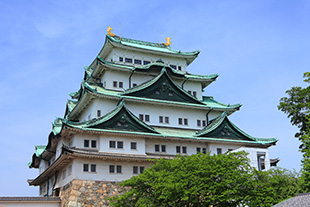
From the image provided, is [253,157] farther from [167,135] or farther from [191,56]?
[191,56]

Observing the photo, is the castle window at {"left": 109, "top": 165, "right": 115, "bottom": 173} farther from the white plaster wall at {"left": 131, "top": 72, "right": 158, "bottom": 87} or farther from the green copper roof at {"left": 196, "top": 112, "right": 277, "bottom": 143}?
the white plaster wall at {"left": 131, "top": 72, "right": 158, "bottom": 87}

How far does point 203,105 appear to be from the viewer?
44219 millimetres

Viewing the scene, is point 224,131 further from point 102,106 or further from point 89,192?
point 89,192

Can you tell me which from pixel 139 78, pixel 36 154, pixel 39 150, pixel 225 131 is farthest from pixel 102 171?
pixel 39 150

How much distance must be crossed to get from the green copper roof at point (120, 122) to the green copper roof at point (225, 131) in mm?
6781

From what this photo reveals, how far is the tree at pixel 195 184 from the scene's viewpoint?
88.6 ft

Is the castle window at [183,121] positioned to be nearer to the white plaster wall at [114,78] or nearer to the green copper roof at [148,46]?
the white plaster wall at [114,78]

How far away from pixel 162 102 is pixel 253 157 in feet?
36.3

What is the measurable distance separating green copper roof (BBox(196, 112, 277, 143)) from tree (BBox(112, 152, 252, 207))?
38.9 feet

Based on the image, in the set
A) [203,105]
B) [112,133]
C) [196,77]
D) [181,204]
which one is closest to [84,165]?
[112,133]

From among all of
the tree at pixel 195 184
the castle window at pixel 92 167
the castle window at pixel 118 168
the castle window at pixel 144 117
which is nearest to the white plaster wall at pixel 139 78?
the castle window at pixel 144 117

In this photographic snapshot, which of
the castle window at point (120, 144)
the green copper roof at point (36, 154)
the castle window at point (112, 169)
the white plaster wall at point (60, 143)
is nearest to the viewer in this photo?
the castle window at point (112, 169)

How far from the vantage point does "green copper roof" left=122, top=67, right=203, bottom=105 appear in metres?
42.2

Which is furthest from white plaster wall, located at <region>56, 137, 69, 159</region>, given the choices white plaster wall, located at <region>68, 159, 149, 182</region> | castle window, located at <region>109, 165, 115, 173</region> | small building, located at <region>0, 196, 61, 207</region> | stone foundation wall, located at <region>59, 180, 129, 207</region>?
castle window, located at <region>109, 165, 115, 173</region>
